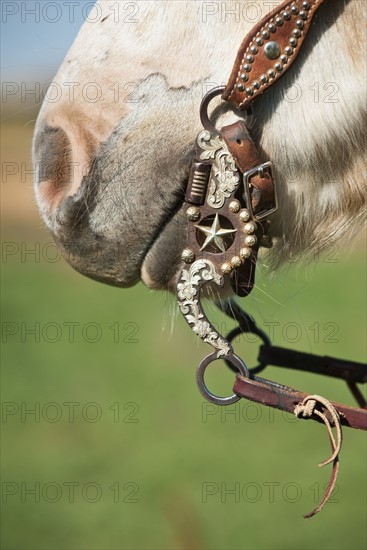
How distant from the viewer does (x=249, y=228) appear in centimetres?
129

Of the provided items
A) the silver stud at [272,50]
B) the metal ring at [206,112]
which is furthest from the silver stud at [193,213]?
the silver stud at [272,50]

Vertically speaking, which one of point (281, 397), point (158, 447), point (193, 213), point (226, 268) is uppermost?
point (193, 213)

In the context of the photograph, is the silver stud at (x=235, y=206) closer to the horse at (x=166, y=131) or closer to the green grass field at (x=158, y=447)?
the horse at (x=166, y=131)

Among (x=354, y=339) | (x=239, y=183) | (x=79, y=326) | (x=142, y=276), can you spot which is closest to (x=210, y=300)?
(x=142, y=276)

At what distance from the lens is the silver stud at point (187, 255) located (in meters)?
1.33

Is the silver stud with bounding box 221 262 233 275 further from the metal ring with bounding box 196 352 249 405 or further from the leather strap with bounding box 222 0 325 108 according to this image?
the leather strap with bounding box 222 0 325 108

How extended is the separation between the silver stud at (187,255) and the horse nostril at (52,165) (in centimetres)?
23

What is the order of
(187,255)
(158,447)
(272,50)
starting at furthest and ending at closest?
(158,447) → (187,255) → (272,50)

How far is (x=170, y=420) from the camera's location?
14.0 feet

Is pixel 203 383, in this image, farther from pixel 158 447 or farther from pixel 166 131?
pixel 158 447

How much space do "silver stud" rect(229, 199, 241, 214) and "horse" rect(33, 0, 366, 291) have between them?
3.4 inches

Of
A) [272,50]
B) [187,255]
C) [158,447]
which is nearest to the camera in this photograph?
[272,50]

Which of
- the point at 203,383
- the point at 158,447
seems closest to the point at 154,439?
the point at 158,447

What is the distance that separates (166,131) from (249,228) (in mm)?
202
